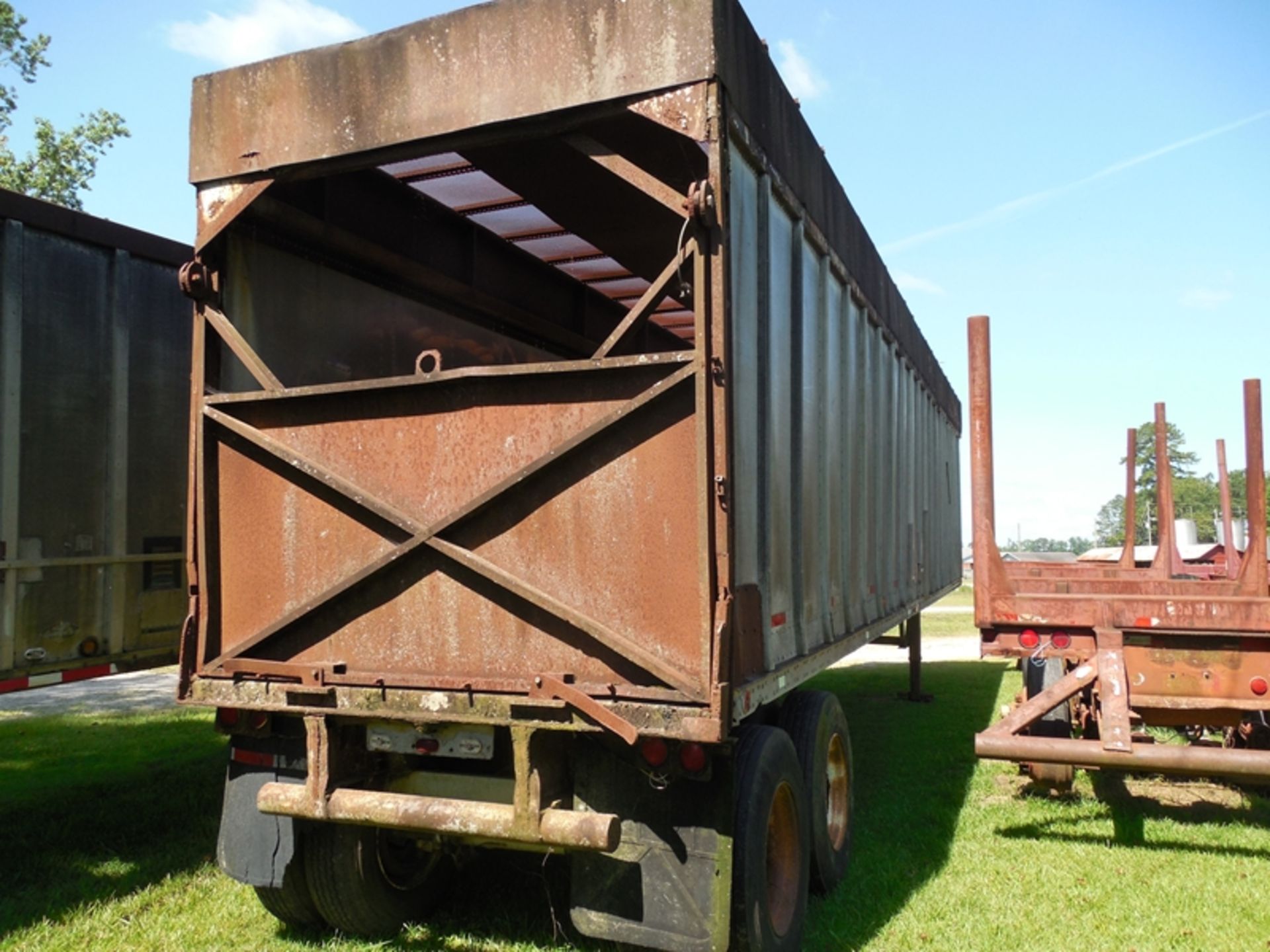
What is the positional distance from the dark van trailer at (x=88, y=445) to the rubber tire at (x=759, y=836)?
362cm

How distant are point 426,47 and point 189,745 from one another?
262 inches

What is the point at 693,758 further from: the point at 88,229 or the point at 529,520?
→ the point at 88,229

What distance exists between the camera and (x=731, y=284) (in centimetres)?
369

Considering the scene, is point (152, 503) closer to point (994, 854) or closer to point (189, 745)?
point (189, 745)

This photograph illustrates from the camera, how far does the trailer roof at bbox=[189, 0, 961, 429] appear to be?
3.57 metres

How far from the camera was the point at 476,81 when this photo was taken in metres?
3.87

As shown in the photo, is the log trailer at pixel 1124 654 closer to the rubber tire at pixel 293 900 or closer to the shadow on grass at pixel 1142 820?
the shadow on grass at pixel 1142 820

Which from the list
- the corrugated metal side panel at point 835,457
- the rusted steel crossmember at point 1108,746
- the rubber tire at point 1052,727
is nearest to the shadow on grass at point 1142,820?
the rubber tire at point 1052,727

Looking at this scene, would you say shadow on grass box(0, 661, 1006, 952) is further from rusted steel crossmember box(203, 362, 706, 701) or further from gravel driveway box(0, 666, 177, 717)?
rusted steel crossmember box(203, 362, 706, 701)

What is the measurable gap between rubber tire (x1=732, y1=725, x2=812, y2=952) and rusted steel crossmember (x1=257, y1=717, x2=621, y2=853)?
18.3 inches

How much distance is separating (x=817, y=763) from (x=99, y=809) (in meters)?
4.53

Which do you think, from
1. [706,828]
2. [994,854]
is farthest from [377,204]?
[994,854]

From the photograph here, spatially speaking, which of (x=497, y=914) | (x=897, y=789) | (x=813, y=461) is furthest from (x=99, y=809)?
(x=897, y=789)

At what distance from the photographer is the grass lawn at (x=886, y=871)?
14.0 ft
